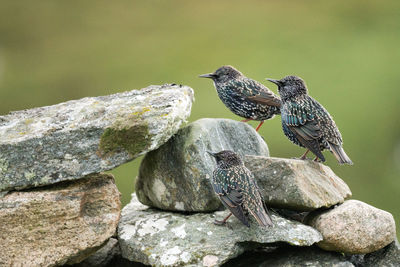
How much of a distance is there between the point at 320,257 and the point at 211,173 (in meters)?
1.84

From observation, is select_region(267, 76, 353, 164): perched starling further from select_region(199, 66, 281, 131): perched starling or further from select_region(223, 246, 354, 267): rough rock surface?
select_region(223, 246, 354, 267): rough rock surface

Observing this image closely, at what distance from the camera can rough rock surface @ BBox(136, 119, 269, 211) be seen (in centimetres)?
865

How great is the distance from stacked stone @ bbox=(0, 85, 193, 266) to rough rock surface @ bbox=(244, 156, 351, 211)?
138 centimetres

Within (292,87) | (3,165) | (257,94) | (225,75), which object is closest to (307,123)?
(292,87)

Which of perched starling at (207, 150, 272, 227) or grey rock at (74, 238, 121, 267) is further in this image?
grey rock at (74, 238, 121, 267)

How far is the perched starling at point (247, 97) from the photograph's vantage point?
10.0 m

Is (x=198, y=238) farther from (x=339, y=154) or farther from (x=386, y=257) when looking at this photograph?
(x=386, y=257)

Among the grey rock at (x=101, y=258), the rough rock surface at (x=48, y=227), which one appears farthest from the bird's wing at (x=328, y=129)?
the grey rock at (x=101, y=258)

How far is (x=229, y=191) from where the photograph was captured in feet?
26.4

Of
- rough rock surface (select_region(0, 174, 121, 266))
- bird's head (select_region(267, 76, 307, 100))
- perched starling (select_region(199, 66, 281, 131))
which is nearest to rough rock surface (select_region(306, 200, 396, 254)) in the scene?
bird's head (select_region(267, 76, 307, 100))

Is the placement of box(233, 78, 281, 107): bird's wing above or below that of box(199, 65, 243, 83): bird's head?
below

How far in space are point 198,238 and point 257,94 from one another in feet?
9.49

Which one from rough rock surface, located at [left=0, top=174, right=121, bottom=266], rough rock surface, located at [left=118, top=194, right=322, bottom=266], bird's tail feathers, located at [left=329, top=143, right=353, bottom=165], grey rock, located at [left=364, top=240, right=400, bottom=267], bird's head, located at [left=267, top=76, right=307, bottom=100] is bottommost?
grey rock, located at [left=364, top=240, right=400, bottom=267]

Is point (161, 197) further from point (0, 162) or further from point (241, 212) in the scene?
point (0, 162)
